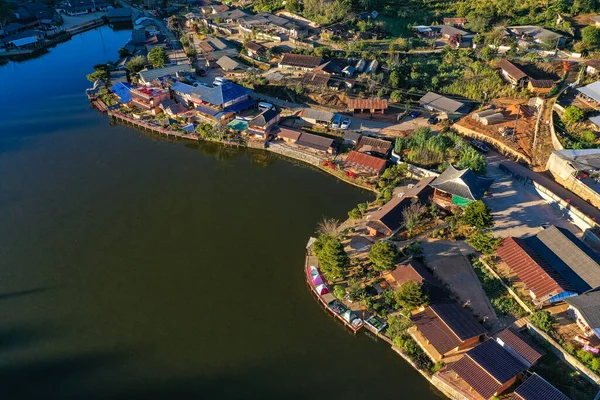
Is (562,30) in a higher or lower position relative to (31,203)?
higher

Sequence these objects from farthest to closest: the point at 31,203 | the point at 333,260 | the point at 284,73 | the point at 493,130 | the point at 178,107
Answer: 1. the point at 284,73
2. the point at 178,107
3. the point at 493,130
4. the point at 31,203
5. the point at 333,260

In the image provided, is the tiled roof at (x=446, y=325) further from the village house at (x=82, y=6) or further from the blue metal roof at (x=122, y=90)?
the village house at (x=82, y=6)

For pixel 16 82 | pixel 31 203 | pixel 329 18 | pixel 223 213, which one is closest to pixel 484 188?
pixel 223 213

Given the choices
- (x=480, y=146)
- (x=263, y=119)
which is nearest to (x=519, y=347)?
(x=480, y=146)

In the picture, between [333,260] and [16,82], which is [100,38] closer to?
[16,82]

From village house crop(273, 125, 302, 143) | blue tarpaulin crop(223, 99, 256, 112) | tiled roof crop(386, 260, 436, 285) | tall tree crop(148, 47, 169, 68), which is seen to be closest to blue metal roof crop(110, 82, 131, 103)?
tall tree crop(148, 47, 169, 68)

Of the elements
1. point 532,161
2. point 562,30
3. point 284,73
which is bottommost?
point 532,161

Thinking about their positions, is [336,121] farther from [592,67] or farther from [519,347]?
[592,67]
